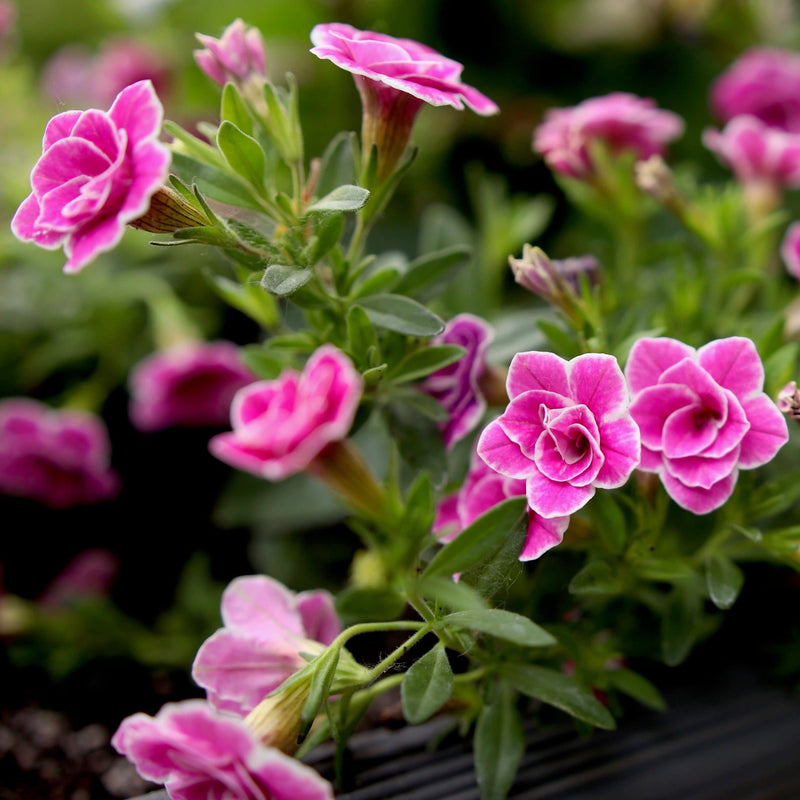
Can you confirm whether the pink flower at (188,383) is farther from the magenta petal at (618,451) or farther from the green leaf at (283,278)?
the magenta petal at (618,451)

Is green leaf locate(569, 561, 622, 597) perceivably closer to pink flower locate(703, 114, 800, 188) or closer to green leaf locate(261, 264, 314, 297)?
green leaf locate(261, 264, 314, 297)

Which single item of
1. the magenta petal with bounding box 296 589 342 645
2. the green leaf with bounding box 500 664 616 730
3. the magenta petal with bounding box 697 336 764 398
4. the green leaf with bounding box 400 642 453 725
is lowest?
the magenta petal with bounding box 296 589 342 645

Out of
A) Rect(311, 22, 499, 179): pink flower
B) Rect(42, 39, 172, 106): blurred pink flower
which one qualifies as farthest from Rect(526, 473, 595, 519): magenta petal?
Rect(42, 39, 172, 106): blurred pink flower

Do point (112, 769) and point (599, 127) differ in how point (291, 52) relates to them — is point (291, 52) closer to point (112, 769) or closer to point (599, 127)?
point (599, 127)

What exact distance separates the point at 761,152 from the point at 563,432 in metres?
0.44

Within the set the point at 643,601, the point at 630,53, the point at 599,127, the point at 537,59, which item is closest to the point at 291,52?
the point at 537,59

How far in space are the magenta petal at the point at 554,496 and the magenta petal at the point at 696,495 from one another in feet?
0.17

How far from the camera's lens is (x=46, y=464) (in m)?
0.86

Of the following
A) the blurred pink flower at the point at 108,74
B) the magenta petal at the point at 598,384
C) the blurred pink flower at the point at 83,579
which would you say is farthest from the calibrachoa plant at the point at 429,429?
the blurred pink flower at the point at 108,74

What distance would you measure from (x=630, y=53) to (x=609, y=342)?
3.47 feet

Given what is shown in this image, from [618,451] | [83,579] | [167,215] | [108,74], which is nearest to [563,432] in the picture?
[618,451]

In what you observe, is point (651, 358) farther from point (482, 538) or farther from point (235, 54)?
point (235, 54)

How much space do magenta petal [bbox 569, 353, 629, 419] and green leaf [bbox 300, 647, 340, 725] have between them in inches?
7.3

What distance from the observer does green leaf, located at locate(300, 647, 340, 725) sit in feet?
1.31
